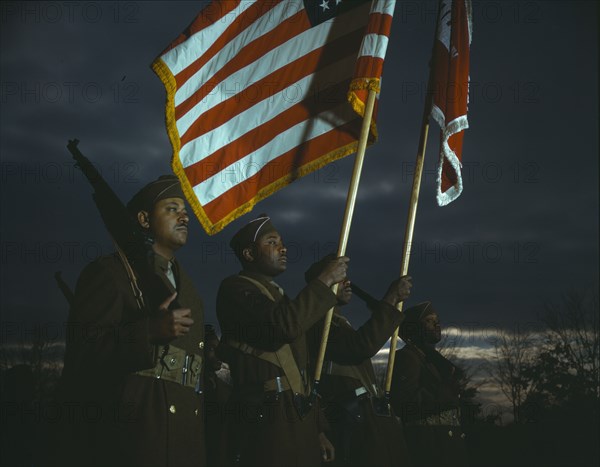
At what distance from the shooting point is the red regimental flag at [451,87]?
607 centimetres

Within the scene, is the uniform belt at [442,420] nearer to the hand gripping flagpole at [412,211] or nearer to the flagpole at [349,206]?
the hand gripping flagpole at [412,211]

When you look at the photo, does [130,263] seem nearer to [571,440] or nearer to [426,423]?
[426,423]

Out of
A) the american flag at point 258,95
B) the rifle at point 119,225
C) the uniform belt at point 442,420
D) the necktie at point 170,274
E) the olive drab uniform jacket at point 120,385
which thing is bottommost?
the uniform belt at point 442,420

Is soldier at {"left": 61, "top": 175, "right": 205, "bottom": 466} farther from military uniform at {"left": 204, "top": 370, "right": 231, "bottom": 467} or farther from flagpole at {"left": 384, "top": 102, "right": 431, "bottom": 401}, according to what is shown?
flagpole at {"left": 384, "top": 102, "right": 431, "bottom": 401}

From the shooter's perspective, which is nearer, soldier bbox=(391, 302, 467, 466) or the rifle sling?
the rifle sling

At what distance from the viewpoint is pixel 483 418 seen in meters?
20.2

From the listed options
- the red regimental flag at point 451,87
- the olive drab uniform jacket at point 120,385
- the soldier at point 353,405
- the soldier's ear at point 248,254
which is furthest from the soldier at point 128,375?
the red regimental flag at point 451,87

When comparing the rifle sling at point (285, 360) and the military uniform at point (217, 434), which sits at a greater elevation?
the rifle sling at point (285, 360)

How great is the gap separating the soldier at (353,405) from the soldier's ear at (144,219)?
2.14 m

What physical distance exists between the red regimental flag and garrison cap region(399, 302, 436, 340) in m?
2.44

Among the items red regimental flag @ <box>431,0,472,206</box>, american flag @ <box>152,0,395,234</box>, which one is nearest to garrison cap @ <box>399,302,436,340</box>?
red regimental flag @ <box>431,0,472,206</box>

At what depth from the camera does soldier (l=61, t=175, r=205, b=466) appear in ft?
11.5

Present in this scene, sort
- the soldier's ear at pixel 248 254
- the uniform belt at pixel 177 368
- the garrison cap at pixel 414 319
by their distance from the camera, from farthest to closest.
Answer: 1. the garrison cap at pixel 414 319
2. the soldier's ear at pixel 248 254
3. the uniform belt at pixel 177 368

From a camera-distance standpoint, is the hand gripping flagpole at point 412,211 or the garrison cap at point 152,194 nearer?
the garrison cap at point 152,194
